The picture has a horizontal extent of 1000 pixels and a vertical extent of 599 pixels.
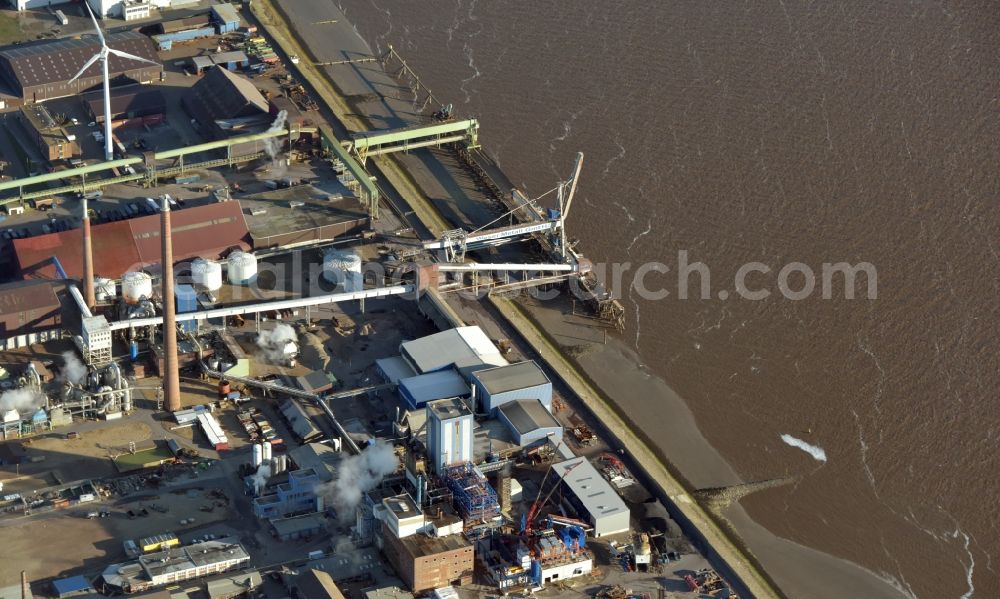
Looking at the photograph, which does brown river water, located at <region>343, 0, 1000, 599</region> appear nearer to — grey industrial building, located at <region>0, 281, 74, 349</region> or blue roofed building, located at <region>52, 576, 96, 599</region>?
grey industrial building, located at <region>0, 281, 74, 349</region>

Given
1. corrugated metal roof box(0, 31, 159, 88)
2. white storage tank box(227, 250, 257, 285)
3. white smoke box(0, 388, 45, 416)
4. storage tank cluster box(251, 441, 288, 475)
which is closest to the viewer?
storage tank cluster box(251, 441, 288, 475)

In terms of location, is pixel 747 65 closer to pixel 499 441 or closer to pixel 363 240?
pixel 363 240

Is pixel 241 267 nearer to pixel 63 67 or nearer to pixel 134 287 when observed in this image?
pixel 134 287

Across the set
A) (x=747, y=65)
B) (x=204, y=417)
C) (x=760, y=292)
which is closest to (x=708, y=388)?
(x=760, y=292)

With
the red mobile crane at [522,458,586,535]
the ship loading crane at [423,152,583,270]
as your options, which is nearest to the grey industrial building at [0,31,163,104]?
the ship loading crane at [423,152,583,270]

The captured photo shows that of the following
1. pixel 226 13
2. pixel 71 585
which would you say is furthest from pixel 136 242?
pixel 226 13

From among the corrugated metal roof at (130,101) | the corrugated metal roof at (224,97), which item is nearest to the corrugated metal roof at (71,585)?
the corrugated metal roof at (224,97)
